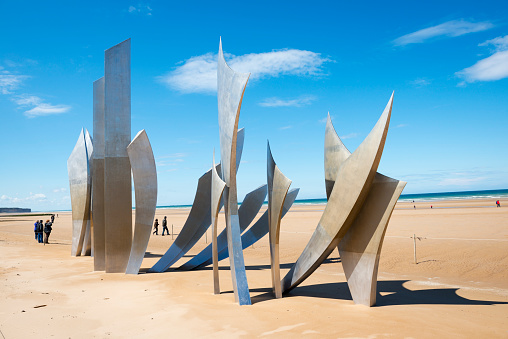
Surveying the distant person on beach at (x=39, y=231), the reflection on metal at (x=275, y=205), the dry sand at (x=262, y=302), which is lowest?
the dry sand at (x=262, y=302)

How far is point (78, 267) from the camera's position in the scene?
46.6 feet

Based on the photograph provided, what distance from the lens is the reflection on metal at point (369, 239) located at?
757 cm

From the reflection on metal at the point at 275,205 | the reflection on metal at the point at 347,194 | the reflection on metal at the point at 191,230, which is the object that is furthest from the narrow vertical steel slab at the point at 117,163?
the reflection on metal at the point at 347,194

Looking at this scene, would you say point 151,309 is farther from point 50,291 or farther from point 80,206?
point 80,206

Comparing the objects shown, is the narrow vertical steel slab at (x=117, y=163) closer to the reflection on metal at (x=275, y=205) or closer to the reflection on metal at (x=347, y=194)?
the reflection on metal at (x=275, y=205)

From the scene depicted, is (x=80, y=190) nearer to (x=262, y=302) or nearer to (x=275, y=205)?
(x=275, y=205)

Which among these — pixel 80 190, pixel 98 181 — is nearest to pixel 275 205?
pixel 98 181

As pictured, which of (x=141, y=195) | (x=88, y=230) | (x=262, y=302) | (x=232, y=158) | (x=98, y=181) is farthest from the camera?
(x=88, y=230)

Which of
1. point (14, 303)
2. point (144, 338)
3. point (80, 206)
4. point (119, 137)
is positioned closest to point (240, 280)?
point (144, 338)

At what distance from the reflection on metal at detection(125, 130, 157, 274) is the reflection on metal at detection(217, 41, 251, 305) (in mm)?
4389

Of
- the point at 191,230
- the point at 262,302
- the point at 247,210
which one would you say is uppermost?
the point at 247,210

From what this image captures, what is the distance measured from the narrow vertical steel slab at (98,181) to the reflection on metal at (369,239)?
933 cm

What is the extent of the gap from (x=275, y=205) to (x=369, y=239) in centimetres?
227

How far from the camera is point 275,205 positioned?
347 inches
